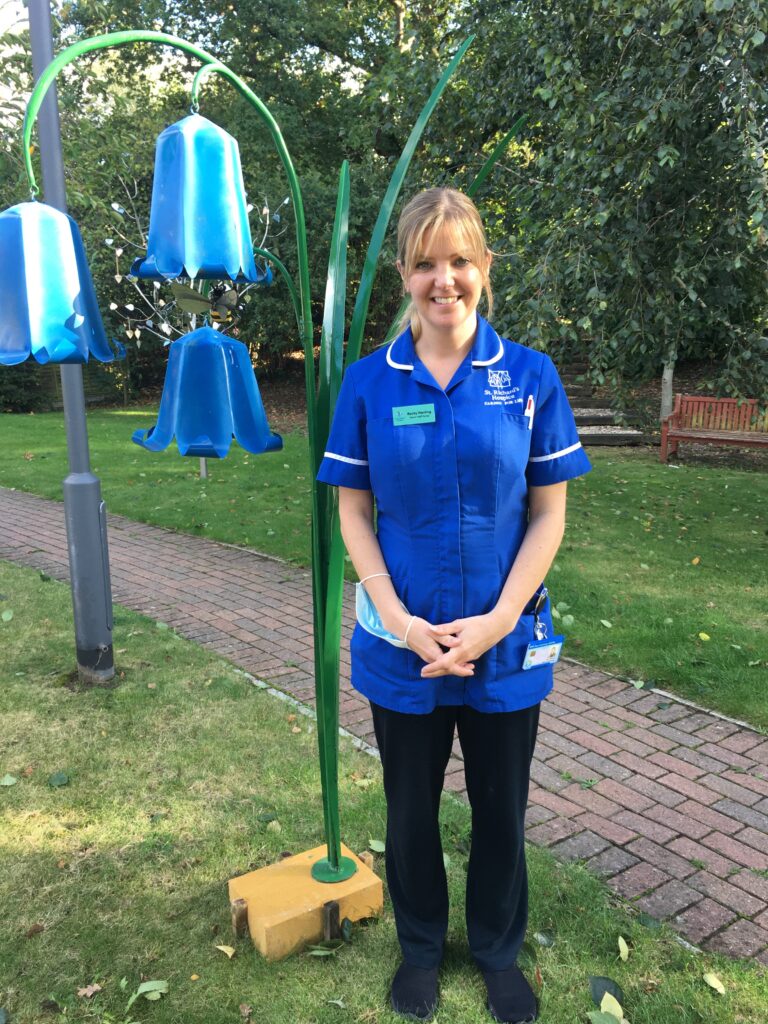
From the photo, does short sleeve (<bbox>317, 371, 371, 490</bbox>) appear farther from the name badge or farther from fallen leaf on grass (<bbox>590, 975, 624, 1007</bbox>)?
fallen leaf on grass (<bbox>590, 975, 624, 1007</bbox>)

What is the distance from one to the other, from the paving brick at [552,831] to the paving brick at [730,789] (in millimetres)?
607

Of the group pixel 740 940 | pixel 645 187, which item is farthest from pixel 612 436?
pixel 740 940

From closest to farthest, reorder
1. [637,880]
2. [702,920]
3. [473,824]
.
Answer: [473,824] → [702,920] → [637,880]

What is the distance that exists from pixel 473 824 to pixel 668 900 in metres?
1.07

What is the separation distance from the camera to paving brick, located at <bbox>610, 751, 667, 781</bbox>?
3.69m

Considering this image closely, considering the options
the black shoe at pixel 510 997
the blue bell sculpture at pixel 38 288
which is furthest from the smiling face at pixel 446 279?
the black shoe at pixel 510 997

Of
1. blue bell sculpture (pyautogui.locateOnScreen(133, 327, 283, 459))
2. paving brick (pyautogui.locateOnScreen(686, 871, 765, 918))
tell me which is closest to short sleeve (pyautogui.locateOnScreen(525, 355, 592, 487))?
blue bell sculpture (pyautogui.locateOnScreen(133, 327, 283, 459))

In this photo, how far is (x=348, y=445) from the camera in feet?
6.75

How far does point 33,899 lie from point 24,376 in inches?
758

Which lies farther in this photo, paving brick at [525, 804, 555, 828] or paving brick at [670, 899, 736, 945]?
paving brick at [525, 804, 555, 828]

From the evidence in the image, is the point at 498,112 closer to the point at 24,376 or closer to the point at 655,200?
the point at 655,200

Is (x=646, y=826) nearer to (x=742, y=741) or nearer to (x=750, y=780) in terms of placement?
(x=750, y=780)

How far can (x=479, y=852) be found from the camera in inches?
89.1

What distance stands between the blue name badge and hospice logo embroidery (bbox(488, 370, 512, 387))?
2.12 feet
